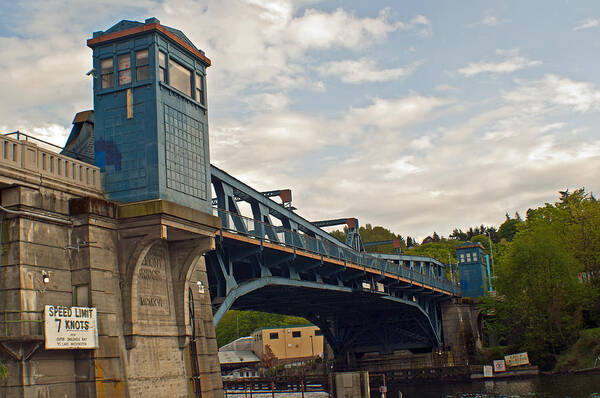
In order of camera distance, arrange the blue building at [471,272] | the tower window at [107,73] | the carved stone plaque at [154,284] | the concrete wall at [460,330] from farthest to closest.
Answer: the blue building at [471,272]
the concrete wall at [460,330]
the tower window at [107,73]
the carved stone plaque at [154,284]

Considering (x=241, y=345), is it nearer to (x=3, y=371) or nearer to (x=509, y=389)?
(x=509, y=389)

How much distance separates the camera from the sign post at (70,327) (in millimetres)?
18969

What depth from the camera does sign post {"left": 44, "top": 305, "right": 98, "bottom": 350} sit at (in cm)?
1897

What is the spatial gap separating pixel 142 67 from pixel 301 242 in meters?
20.3

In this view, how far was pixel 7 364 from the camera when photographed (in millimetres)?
18375

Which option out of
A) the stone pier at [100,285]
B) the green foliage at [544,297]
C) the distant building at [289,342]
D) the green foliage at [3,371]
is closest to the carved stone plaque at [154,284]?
the stone pier at [100,285]

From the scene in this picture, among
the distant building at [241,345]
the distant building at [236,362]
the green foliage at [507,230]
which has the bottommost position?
the distant building at [236,362]

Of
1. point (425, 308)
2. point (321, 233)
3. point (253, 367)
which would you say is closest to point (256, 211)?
point (321, 233)

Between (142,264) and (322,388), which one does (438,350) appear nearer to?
(322,388)

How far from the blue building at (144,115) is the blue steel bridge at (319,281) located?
20.8ft

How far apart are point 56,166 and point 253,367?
105 metres

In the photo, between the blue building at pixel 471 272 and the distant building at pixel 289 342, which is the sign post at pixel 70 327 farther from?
the distant building at pixel 289 342

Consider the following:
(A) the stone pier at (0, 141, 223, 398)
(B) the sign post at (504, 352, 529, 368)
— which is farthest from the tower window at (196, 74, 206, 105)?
(B) the sign post at (504, 352, 529, 368)

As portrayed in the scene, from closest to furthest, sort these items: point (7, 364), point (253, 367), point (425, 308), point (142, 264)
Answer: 1. point (7, 364)
2. point (142, 264)
3. point (425, 308)
4. point (253, 367)
